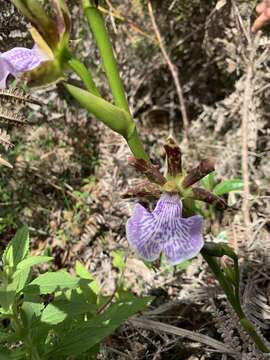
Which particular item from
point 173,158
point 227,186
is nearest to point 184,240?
point 173,158

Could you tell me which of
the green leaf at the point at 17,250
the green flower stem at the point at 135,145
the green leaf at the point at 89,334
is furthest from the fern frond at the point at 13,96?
the green leaf at the point at 89,334

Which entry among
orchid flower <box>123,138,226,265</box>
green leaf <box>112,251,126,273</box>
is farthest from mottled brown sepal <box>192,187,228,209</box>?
green leaf <box>112,251,126,273</box>

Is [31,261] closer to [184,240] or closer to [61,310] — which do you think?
[61,310]

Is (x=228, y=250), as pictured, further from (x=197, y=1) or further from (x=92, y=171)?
(x=197, y=1)

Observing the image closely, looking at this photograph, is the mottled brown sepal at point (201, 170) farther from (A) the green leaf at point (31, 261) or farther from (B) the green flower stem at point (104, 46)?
(A) the green leaf at point (31, 261)

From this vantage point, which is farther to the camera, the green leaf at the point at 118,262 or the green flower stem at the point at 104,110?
the green leaf at the point at 118,262

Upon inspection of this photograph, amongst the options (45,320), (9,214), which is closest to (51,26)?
(45,320)
